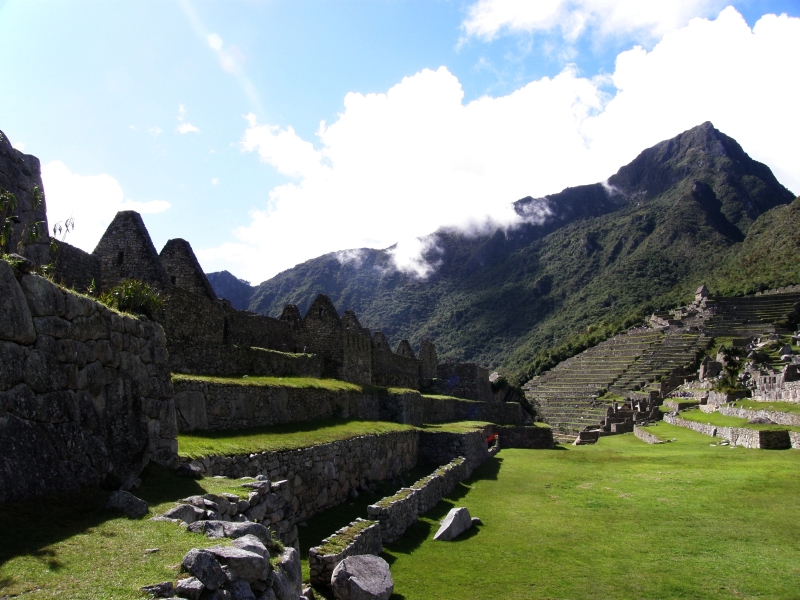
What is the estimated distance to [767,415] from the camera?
2464 centimetres

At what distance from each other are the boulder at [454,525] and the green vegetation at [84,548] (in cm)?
601

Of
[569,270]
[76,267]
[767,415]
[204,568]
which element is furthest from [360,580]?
[569,270]

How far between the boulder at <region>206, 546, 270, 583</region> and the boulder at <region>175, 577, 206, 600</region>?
1.19ft

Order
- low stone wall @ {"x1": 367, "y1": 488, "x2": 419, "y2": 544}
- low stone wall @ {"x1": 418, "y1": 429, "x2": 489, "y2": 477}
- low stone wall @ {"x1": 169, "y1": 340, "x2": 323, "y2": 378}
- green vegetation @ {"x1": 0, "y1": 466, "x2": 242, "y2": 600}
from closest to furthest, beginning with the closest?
1. green vegetation @ {"x1": 0, "y1": 466, "x2": 242, "y2": 600}
2. low stone wall @ {"x1": 367, "y1": 488, "x2": 419, "y2": 544}
3. low stone wall @ {"x1": 169, "y1": 340, "x2": 323, "y2": 378}
4. low stone wall @ {"x1": 418, "y1": 429, "x2": 489, "y2": 477}

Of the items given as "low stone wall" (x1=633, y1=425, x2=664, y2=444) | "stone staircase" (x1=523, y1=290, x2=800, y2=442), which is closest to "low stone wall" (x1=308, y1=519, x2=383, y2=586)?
"low stone wall" (x1=633, y1=425, x2=664, y2=444)

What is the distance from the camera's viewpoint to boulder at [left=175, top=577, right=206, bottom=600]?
3826 millimetres

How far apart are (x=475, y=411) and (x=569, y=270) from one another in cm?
8638

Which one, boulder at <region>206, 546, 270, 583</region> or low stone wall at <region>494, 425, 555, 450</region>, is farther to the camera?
low stone wall at <region>494, 425, 555, 450</region>

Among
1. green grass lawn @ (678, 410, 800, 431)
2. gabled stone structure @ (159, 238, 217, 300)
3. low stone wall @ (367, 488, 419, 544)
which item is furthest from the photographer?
green grass lawn @ (678, 410, 800, 431)

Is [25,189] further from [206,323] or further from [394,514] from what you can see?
[394,514]

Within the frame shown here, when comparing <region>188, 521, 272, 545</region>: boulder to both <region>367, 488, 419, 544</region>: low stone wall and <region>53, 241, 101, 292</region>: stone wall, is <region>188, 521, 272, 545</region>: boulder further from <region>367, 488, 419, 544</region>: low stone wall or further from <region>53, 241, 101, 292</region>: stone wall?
<region>53, 241, 101, 292</region>: stone wall

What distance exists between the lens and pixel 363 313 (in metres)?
96.7

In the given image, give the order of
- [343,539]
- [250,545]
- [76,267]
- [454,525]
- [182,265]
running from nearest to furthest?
[250,545]
[343,539]
[76,267]
[454,525]
[182,265]

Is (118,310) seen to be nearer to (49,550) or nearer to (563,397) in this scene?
(49,550)
